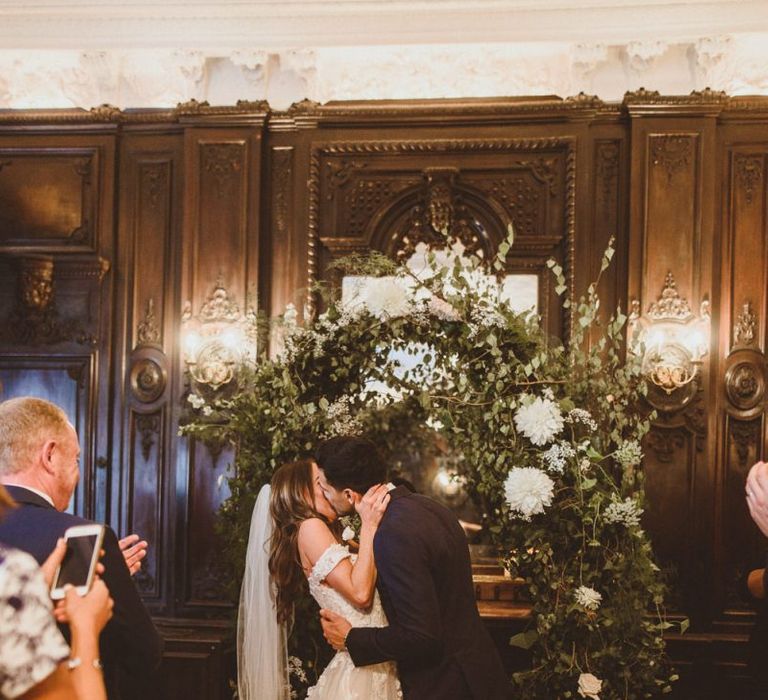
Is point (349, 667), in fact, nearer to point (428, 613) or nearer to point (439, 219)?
point (428, 613)

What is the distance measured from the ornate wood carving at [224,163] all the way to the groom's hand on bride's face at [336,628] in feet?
12.3

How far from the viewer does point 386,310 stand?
431 centimetres

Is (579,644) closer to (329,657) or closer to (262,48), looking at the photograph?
(329,657)

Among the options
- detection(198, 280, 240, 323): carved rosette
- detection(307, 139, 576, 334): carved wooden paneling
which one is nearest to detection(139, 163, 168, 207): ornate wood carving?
detection(198, 280, 240, 323): carved rosette

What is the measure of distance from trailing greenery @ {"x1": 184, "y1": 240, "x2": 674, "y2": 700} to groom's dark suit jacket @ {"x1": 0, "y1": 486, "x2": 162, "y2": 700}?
2.00 metres

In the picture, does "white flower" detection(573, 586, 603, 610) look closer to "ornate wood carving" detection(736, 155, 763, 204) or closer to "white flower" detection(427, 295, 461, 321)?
"white flower" detection(427, 295, 461, 321)

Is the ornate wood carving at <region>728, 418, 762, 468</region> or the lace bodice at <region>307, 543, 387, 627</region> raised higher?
the ornate wood carving at <region>728, 418, 762, 468</region>

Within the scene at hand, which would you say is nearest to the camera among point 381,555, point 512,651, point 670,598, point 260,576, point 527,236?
point 381,555

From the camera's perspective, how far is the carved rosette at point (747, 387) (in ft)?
20.0

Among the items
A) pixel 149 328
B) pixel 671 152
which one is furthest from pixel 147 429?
pixel 671 152

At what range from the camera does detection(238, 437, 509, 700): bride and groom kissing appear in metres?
3.17

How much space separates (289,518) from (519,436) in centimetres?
115

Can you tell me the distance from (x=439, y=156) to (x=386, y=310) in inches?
101

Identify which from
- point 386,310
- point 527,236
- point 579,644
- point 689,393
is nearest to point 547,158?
point 527,236
